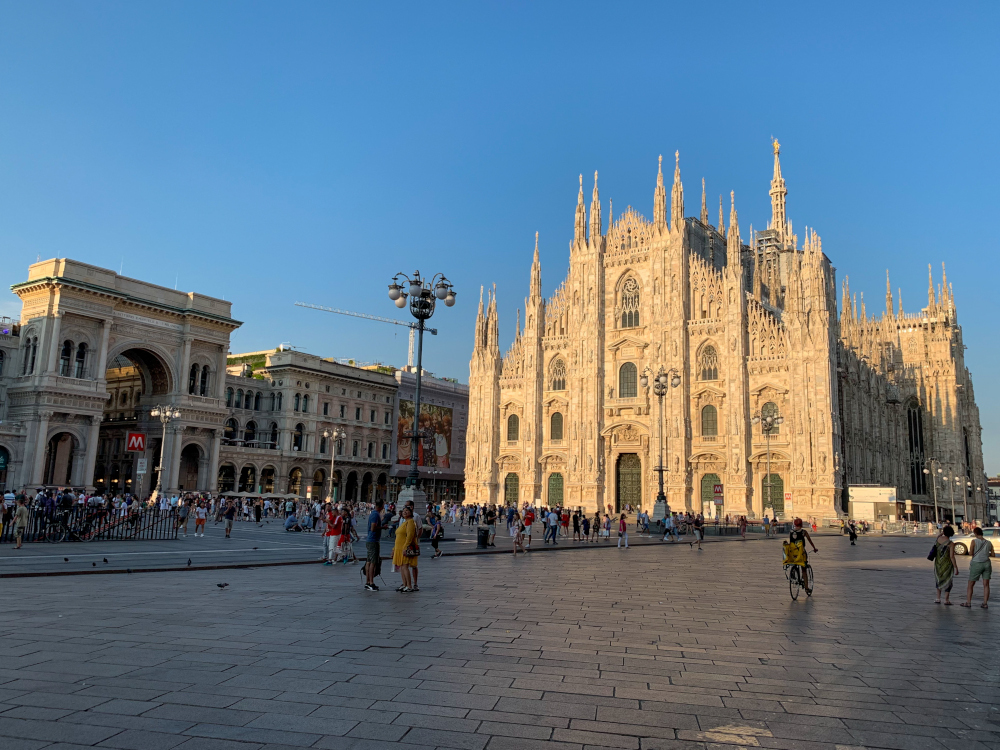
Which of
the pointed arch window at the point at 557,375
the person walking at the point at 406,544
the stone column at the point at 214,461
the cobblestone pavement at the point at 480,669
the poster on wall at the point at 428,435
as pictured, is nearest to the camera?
the cobblestone pavement at the point at 480,669

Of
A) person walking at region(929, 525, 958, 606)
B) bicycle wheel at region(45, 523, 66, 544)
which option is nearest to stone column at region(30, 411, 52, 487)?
bicycle wheel at region(45, 523, 66, 544)

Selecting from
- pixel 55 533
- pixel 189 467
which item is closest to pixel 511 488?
pixel 189 467

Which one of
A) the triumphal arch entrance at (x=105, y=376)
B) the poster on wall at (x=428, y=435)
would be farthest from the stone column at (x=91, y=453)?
the poster on wall at (x=428, y=435)

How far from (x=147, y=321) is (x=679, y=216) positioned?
39396mm

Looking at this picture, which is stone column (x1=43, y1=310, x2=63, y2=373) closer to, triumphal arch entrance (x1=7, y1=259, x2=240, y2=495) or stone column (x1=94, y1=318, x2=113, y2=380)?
triumphal arch entrance (x1=7, y1=259, x2=240, y2=495)

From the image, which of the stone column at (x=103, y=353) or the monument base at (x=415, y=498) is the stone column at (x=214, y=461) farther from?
the monument base at (x=415, y=498)

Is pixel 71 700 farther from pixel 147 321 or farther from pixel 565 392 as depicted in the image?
pixel 147 321

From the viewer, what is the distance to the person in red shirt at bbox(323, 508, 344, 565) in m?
16.7

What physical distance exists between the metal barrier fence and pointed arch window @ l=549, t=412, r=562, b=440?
112ft

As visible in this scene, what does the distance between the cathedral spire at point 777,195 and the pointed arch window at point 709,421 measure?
33.1m

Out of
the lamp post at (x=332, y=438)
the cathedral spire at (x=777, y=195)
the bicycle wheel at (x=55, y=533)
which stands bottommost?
the bicycle wheel at (x=55, y=533)

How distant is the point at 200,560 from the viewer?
16672 millimetres

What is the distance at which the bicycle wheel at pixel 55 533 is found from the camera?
69.1 ft

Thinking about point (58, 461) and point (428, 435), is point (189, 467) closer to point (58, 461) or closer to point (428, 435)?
point (58, 461)
